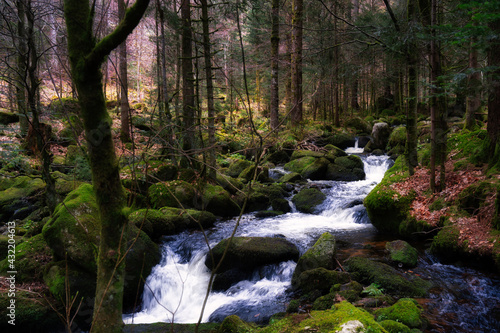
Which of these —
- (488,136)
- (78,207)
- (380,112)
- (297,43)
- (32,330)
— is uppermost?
(297,43)

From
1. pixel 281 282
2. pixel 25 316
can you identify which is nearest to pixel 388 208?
pixel 281 282

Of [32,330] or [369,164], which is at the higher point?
[369,164]

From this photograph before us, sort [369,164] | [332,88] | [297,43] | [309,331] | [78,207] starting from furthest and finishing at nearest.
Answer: [332,88], [297,43], [369,164], [78,207], [309,331]

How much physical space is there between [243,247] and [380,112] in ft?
87.7

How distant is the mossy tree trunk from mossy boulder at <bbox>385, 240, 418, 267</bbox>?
583 centimetres

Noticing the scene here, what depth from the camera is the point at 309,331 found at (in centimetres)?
288

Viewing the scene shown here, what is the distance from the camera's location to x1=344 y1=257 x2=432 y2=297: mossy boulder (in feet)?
16.8

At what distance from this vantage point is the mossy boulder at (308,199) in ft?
34.9

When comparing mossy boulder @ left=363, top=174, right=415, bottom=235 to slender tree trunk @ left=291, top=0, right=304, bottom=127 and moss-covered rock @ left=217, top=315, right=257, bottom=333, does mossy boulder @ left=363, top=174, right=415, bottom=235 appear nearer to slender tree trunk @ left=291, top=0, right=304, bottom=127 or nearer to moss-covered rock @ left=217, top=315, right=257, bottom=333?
moss-covered rock @ left=217, top=315, right=257, bottom=333

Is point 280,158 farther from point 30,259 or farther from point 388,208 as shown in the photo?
point 30,259

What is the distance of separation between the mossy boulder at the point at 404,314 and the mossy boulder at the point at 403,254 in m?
2.06

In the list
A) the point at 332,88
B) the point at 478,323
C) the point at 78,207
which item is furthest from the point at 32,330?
the point at 332,88

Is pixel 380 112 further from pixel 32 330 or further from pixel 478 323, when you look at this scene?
pixel 32 330

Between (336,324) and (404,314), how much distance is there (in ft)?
5.84
